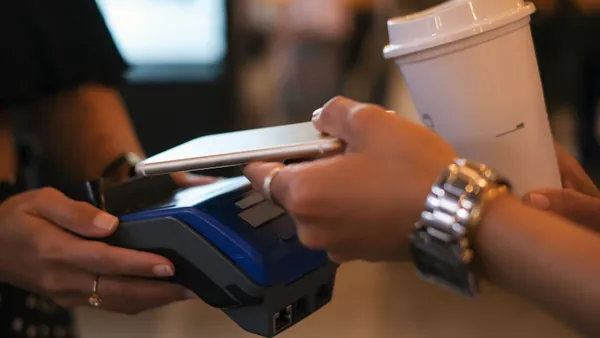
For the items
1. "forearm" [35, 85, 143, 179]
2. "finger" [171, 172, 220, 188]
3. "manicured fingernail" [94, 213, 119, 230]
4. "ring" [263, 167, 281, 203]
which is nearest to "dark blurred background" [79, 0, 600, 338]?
"forearm" [35, 85, 143, 179]

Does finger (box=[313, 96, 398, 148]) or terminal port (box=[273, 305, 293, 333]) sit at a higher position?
finger (box=[313, 96, 398, 148])

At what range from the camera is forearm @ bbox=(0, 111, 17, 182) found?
0.71m

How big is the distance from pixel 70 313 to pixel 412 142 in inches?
18.3

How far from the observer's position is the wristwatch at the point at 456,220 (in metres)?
0.37

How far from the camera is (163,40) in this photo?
1.78 meters

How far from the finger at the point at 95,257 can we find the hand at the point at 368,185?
122 millimetres

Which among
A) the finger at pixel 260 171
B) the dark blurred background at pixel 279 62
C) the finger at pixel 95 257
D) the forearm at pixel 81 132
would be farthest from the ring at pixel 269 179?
the dark blurred background at pixel 279 62

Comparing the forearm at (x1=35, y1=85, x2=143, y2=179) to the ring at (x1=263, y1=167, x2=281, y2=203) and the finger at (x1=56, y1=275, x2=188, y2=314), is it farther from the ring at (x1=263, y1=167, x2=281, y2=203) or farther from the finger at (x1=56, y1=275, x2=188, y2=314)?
the ring at (x1=263, y1=167, x2=281, y2=203)

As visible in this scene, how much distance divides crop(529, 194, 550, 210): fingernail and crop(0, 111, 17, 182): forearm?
517 mm

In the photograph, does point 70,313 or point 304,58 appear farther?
point 304,58

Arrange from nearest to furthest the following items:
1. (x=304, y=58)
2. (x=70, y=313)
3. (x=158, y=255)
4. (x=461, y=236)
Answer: (x=461, y=236), (x=158, y=255), (x=70, y=313), (x=304, y=58)

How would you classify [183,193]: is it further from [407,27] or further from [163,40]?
[163,40]

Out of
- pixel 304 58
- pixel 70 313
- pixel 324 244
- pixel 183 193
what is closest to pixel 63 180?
pixel 70 313

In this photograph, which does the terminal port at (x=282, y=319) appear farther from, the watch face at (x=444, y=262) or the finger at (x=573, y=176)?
Result: the finger at (x=573, y=176)
